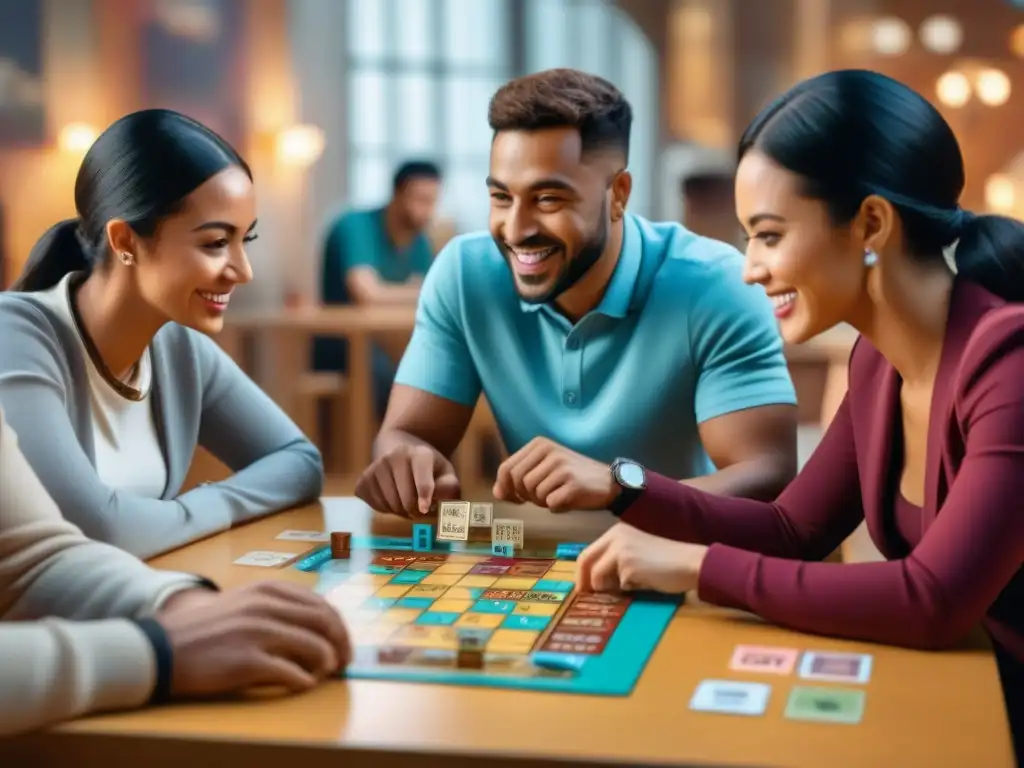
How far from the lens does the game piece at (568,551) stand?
4.13 feet

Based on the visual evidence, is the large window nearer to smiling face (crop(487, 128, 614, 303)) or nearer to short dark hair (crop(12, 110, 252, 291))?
smiling face (crop(487, 128, 614, 303))

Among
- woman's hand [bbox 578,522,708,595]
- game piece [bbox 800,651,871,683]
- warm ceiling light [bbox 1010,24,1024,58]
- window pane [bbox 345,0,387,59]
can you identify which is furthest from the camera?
window pane [bbox 345,0,387,59]

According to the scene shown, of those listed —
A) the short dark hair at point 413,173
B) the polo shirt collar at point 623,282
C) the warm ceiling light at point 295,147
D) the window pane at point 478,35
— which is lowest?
the short dark hair at point 413,173

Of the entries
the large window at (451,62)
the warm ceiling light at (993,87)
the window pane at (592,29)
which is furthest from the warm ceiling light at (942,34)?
the window pane at (592,29)

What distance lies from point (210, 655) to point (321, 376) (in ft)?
7.78

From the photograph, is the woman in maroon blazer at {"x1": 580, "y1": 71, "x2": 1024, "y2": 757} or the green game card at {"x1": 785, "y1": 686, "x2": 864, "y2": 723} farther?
the woman in maroon blazer at {"x1": 580, "y1": 71, "x2": 1024, "y2": 757}

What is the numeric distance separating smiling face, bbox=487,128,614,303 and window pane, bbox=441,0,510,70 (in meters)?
4.22

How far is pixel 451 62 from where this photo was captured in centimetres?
554

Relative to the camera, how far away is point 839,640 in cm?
99

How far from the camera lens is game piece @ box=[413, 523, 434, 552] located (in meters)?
1.30

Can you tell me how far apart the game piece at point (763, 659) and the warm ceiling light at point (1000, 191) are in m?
1.44

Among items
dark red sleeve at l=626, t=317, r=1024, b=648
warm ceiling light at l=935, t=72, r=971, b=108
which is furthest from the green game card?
warm ceiling light at l=935, t=72, r=971, b=108

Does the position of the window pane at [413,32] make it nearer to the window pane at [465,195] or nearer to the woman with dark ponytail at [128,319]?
the window pane at [465,195]

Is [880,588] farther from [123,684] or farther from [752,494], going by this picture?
[123,684]
